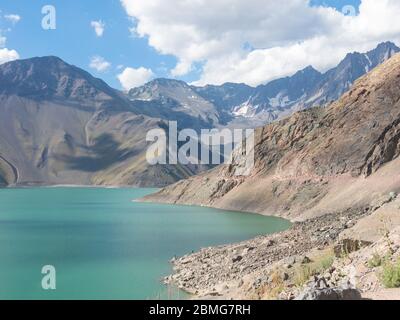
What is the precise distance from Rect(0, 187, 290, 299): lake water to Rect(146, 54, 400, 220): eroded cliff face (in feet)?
32.7

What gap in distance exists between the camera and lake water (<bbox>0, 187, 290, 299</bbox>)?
1559 inches

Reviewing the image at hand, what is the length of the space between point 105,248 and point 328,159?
62692 mm

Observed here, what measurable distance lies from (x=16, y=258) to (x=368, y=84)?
8966cm

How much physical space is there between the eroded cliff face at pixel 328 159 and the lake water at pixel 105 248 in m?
9.97

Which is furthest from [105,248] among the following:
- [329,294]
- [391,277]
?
[329,294]

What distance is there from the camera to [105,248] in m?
60.7

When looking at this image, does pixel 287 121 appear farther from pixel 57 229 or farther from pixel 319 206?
pixel 57 229

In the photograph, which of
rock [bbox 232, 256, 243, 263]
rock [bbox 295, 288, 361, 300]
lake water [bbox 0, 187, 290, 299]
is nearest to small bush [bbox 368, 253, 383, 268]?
rock [bbox 295, 288, 361, 300]

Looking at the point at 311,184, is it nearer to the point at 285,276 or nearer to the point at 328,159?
the point at 328,159

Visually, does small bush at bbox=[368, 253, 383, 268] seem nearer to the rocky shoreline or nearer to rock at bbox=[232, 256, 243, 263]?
the rocky shoreline
